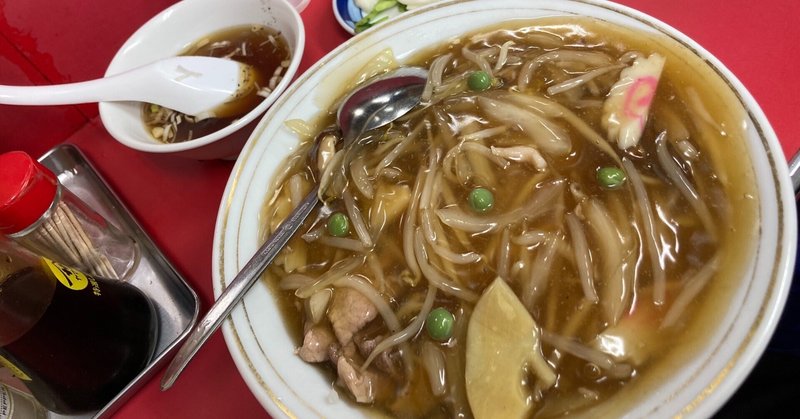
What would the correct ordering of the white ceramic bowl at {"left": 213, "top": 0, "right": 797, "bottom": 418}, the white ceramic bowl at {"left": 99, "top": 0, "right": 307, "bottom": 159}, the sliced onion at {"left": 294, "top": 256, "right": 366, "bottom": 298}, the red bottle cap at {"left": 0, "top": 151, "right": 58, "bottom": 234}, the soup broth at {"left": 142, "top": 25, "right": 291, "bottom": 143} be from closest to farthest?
the white ceramic bowl at {"left": 213, "top": 0, "right": 797, "bottom": 418} → the sliced onion at {"left": 294, "top": 256, "right": 366, "bottom": 298} → the red bottle cap at {"left": 0, "top": 151, "right": 58, "bottom": 234} → the white ceramic bowl at {"left": 99, "top": 0, "right": 307, "bottom": 159} → the soup broth at {"left": 142, "top": 25, "right": 291, "bottom": 143}

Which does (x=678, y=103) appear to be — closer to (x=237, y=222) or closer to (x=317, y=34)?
(x=237, y=222)

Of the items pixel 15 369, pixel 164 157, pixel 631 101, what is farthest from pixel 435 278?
pixel 164 157

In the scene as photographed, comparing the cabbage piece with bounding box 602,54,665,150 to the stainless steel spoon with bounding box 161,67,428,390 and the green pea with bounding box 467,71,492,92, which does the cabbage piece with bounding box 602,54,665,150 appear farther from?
the stainless steel spoon with bounding box 161,67,428,390

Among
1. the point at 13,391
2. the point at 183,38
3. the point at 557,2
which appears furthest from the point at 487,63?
the point at 13,391

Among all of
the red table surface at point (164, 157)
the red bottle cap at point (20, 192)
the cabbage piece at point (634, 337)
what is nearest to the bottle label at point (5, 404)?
the red table surface at point (164, 157)

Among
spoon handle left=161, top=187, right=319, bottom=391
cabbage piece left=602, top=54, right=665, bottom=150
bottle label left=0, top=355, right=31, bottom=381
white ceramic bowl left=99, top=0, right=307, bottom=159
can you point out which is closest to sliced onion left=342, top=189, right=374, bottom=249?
spoon handle left=161, top=187, right=319, bottom=391

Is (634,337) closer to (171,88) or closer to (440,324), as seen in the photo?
(440,324)
